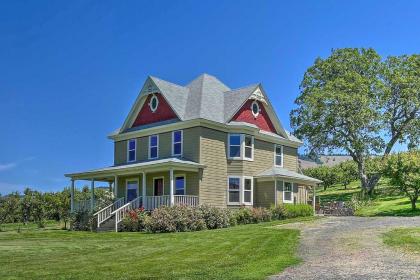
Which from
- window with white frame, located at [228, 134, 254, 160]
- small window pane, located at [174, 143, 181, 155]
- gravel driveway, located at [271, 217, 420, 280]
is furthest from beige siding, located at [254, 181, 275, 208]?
gravel driveway, located at [271, 217, 420, 280]

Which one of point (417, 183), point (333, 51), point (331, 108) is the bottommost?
point (417, 183)

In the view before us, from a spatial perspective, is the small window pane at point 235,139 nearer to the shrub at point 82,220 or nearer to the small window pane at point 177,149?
the small window pane at point 177,149

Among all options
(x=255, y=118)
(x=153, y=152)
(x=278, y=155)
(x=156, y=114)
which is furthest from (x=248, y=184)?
(x=156, y=114)

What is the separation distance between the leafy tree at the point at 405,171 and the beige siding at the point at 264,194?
757 cm

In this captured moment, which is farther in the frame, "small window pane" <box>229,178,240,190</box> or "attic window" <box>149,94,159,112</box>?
"attic window" <box>149,94,159,112</box>

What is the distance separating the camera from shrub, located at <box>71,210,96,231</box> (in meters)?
27.5

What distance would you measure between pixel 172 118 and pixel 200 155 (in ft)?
12.2

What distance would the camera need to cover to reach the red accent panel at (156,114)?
1245 inches

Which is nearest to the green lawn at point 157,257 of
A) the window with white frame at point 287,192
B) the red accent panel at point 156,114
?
the window with white frame at point 287,192

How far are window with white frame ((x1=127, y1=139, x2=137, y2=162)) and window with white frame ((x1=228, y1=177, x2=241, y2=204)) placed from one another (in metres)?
7.23

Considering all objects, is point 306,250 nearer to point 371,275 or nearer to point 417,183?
point 371,275

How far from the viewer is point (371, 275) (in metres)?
9.80

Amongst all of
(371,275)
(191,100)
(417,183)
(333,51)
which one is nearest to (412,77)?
(333,51)

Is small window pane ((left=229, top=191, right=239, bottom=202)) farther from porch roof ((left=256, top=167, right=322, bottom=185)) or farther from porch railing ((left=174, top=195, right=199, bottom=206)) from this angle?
porch railing ((left=174, top=195, right=199, bottom=206))
